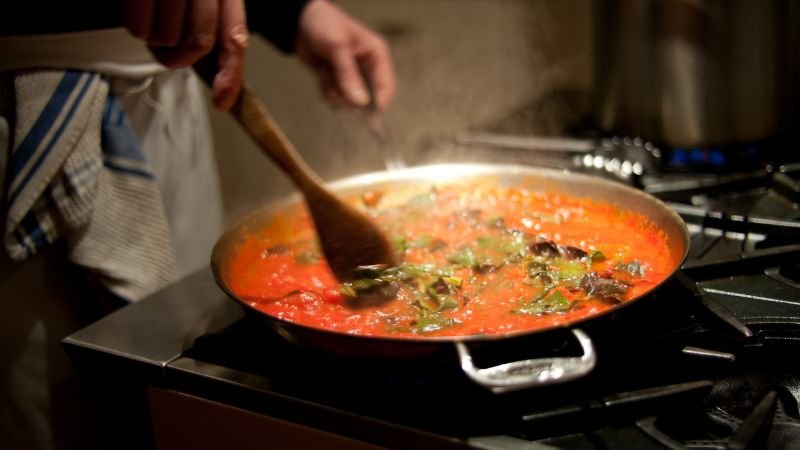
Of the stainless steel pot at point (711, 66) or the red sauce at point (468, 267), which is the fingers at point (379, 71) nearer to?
the red sauce at point (468, 267)

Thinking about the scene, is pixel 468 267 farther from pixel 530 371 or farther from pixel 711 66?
pixel 711 66

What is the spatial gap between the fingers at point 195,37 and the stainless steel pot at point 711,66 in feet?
2.95

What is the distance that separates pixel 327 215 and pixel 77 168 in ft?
1.44

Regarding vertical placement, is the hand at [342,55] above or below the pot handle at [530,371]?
above

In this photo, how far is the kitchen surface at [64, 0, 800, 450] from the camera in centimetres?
74

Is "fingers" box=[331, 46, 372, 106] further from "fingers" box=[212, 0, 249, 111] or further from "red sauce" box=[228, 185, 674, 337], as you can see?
"fingers" box=[212, 0, 249, 111]

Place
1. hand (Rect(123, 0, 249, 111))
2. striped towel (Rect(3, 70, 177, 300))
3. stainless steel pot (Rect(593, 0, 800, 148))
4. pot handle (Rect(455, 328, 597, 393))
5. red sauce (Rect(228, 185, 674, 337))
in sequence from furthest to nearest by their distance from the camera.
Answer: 1. stainless steel pot (Rect(593, 0, 800, 148))
2. striped towel (Rect(3, 70, 177, 300))
3. hand (Rect(123, 0, 249, 111))
4. red sauce (Rect(228, 185, 674, 337))
5. pot handle (Rect(455, 328, 597, 393))

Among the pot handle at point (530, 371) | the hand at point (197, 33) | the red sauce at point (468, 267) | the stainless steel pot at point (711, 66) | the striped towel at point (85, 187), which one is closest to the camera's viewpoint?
the pot handle at point (530, 371)

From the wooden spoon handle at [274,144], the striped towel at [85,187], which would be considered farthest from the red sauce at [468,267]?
the striped towel at [85,187]

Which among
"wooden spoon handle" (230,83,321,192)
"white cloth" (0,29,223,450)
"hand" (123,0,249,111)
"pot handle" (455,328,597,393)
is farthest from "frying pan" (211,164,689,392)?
"white cloth" (0,29,223,450)

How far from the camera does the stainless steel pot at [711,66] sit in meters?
1.43

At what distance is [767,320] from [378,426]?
50 cm

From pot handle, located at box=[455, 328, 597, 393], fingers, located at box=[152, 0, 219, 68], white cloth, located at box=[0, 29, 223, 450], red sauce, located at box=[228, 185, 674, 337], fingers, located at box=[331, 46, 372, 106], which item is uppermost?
fingers, located at box=[152, 0, 219, 68]

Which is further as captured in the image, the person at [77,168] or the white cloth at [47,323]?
the white cloth at [47,323]
